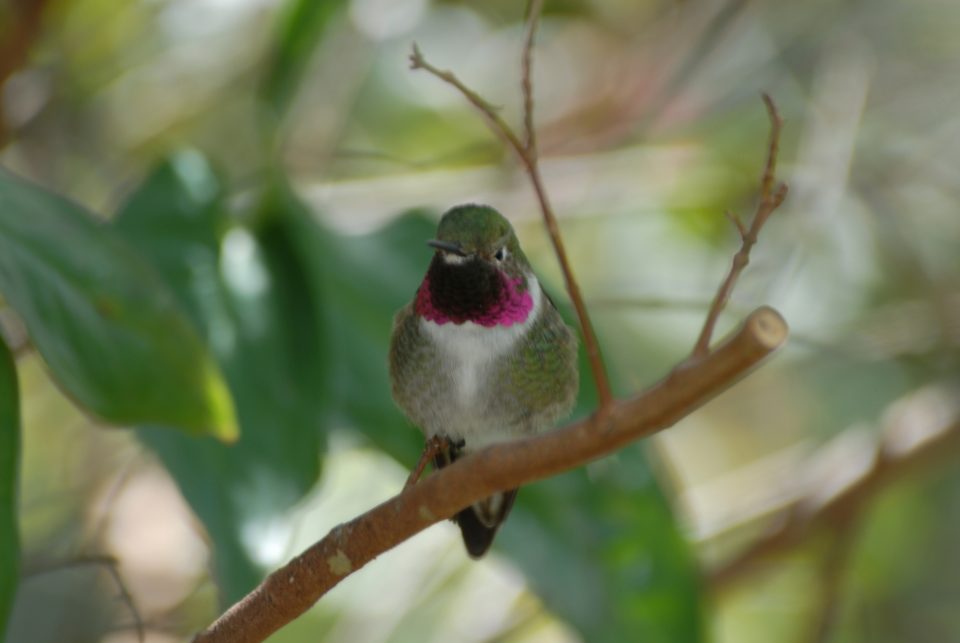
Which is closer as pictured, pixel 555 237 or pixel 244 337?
pixel 555 237

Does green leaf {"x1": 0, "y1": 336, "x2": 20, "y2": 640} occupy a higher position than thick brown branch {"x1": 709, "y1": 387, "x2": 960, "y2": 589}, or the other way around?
green leaf {"x1": 0, "y1": 336, "x2": 20, "y2": 640}

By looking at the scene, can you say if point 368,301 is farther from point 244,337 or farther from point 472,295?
point 472,295

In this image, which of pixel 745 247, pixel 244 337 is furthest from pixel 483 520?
pixel 745 247

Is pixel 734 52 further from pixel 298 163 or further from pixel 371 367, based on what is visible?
pixel 371 367

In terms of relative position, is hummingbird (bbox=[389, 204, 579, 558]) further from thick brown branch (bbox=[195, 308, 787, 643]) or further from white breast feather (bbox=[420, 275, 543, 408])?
thick brown branch (bbox=[195, 308, 787, 643])

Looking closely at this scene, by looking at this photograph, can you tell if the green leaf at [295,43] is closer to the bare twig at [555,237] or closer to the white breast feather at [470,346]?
the white breast feather at [470,346]

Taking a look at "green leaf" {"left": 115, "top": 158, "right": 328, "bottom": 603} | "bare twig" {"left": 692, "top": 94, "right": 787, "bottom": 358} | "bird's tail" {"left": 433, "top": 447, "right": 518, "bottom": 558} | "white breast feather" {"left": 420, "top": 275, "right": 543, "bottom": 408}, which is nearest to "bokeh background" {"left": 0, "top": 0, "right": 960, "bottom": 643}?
"green leaf" {"left": 115, "top": 158, "right": 328, "bottom": 603}
